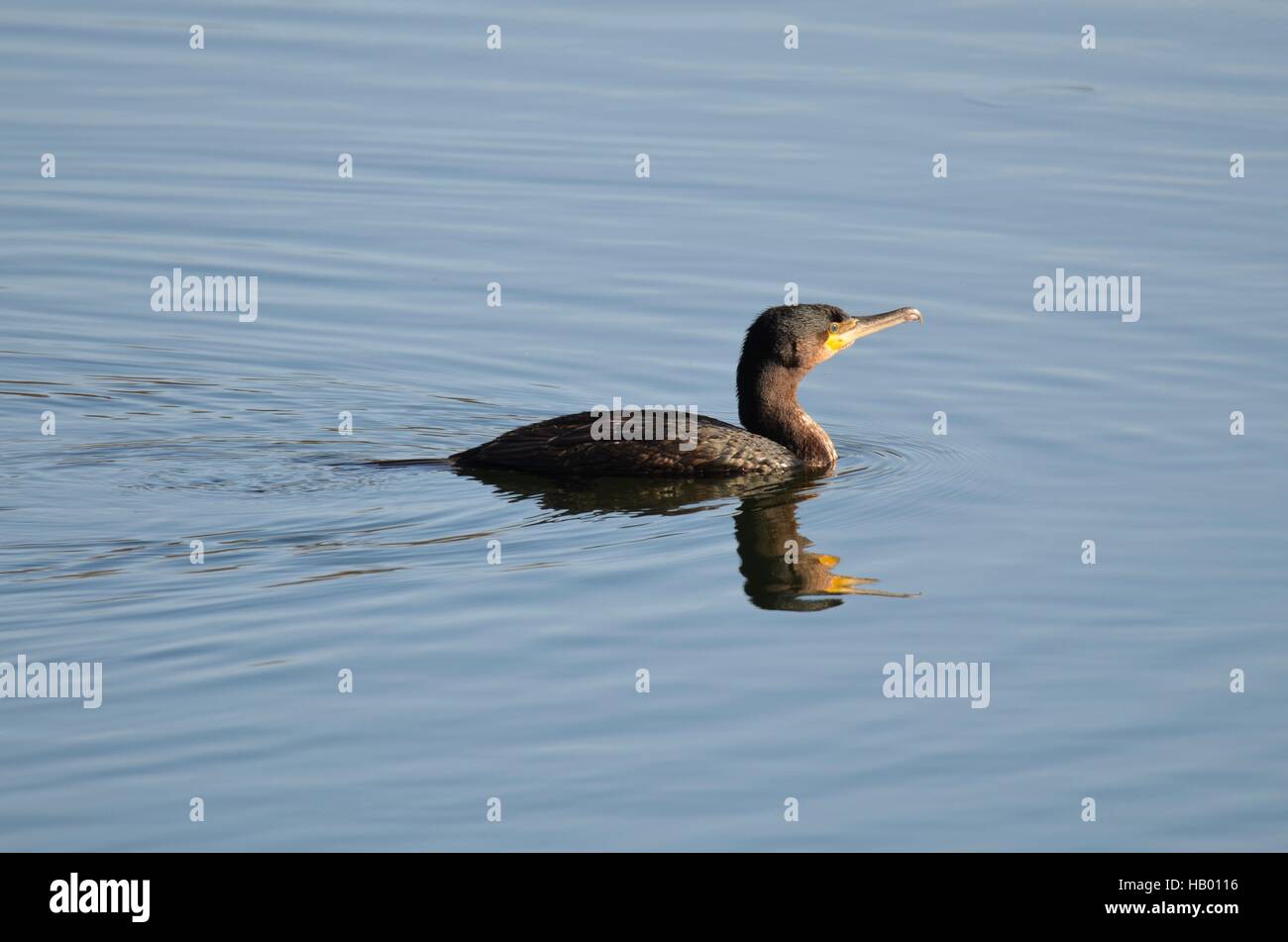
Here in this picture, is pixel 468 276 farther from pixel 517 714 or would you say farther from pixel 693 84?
pixel 517 714

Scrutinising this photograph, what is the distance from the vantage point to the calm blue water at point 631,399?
8.34 meters

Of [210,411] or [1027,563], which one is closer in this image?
[1027,563]

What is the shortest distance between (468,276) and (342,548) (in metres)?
5.41

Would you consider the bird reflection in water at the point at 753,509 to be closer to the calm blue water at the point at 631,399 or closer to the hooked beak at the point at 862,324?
the calm blue water at the point at 631,399

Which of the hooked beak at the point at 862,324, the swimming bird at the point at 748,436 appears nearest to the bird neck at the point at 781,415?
the swimming bird at the point at 748,436

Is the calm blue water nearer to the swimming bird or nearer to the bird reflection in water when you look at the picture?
the bird reflection in water

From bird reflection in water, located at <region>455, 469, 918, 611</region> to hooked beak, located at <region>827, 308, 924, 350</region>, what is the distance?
3.35 ft

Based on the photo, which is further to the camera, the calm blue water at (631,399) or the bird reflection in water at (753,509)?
the bird reflection in water at (753,509)

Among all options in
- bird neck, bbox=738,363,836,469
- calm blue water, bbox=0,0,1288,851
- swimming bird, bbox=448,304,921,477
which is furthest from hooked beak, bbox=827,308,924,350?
calm blue water, bbox=0,0,1288,851

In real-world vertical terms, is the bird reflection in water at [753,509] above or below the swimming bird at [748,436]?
below

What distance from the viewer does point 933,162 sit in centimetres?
1809

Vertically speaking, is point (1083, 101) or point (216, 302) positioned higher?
point (1083, 101)

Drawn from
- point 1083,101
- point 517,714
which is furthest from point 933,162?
point 517,714

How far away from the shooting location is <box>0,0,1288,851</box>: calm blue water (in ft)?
27.3
